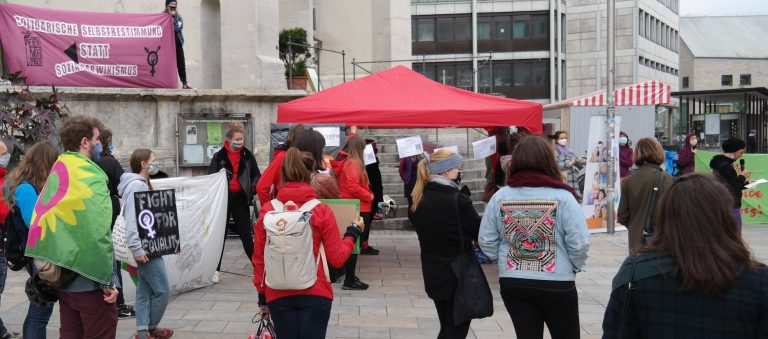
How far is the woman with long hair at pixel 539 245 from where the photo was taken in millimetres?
4414

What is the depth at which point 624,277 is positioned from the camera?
264 cm

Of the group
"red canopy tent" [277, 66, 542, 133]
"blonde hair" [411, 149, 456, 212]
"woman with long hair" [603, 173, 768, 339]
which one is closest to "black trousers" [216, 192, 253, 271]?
"red canopy tent" [277, 66, 542, 133]

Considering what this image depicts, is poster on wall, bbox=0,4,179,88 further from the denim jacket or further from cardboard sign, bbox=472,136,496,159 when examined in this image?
the denim jacket

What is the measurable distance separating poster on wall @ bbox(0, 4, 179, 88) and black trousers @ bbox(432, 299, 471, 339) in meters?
8.04

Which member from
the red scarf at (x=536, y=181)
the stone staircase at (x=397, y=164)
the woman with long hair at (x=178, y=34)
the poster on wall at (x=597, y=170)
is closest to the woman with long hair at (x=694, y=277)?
the red scarf at (x=536, y=181)

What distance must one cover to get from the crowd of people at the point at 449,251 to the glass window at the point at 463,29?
2205 inches

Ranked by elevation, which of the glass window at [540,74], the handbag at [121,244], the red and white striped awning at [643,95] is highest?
the glass window at [540,74]

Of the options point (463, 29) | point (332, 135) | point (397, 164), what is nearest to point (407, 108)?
point (332, 135)

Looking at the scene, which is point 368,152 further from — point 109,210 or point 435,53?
point 435,53

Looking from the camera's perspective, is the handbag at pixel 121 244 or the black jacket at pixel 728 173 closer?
the handbag at pixel 121 244

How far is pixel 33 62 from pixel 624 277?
34.6 feet

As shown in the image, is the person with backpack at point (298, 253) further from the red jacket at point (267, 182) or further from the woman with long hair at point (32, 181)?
the red jacket at point (267, 182)

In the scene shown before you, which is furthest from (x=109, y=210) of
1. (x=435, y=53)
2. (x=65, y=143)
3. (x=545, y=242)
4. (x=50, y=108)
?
(x=435, y=53)

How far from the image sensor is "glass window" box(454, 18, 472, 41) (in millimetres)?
60906
